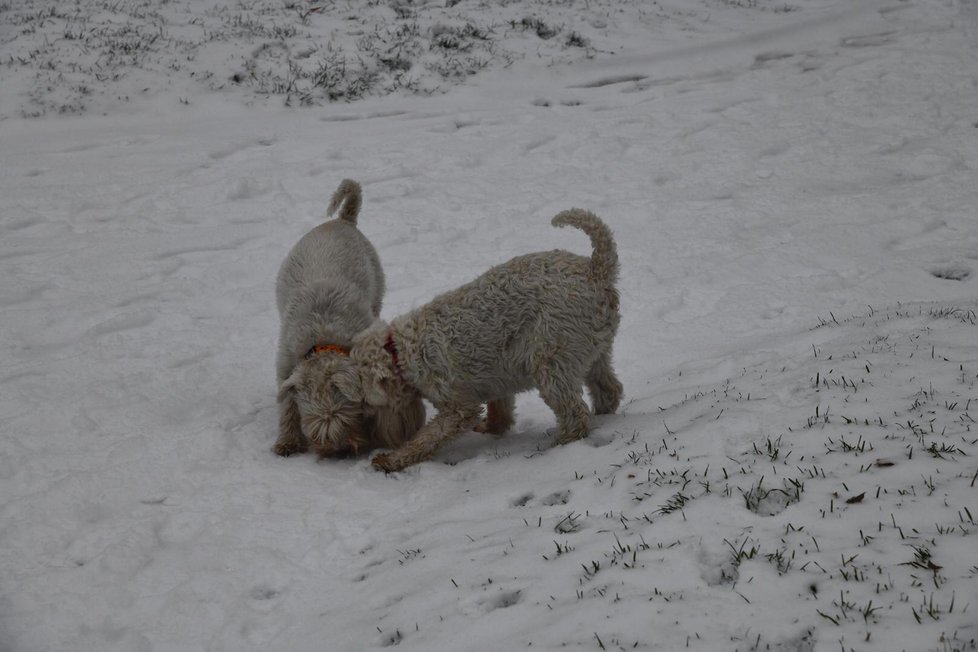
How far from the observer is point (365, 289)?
6055 mm

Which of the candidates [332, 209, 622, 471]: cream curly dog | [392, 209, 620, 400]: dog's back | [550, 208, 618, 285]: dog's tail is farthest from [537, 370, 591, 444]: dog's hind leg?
[550, 208, 618, 285]: dog's tail

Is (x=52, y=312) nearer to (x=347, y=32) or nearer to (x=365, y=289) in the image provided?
(x=365, y=289)

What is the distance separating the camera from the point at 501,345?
4.88 m

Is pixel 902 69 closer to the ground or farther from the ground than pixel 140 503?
farther from the ground

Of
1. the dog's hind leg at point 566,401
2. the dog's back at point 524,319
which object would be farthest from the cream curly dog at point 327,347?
the dog's hind leg at point 566,401

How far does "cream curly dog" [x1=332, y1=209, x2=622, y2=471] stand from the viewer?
4.76 m

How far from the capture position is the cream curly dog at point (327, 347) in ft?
16.2

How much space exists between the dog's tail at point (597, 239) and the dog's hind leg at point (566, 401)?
2.32 feet

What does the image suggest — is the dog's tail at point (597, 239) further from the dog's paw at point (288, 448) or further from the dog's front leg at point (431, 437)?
the dog's paw at point (288, 448)

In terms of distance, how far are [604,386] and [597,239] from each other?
3.55ft

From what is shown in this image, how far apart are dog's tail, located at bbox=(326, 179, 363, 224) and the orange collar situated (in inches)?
64.5

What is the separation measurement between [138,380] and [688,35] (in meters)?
12.6

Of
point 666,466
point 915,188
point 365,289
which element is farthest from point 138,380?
point 915,188

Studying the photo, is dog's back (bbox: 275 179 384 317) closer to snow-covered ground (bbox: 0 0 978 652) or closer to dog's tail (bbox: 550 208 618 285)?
snow-covered ground (bbox: 0 0 978 652)
